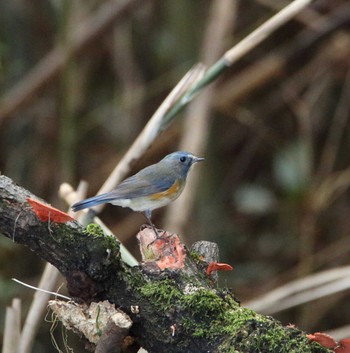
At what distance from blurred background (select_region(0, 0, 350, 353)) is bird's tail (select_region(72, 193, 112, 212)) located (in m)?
1.86

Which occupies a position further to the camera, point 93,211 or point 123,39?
point 123,39

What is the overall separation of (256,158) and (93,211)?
297 centimetres

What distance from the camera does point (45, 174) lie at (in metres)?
5.25

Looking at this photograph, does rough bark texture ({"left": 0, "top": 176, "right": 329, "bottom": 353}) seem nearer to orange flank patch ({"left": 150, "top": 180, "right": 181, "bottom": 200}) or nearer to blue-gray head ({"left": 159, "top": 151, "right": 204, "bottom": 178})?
orange flank patch ({"left": 150, "top": 180, "right": 181, "bottom": 200})

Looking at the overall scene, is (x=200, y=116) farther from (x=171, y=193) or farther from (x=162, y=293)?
(x=162, y=293)

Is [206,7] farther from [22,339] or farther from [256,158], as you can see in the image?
[22,339]

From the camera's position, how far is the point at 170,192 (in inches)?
119

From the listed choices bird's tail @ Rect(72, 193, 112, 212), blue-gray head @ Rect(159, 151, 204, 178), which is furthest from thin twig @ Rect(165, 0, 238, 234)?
bird's tail @ Rect(72, 193, 112, 212)

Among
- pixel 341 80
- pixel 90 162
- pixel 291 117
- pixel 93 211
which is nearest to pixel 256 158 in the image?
pixel 291 117

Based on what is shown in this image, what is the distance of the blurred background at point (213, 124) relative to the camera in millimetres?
4809

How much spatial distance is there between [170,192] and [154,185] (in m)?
0.08

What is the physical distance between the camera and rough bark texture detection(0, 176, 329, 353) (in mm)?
1844

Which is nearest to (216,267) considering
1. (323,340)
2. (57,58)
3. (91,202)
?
(323,340)

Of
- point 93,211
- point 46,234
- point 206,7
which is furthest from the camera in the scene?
point 206,7
